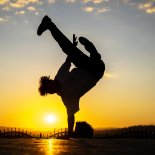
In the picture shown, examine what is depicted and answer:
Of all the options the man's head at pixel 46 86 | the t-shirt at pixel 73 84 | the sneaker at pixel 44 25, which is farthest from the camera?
the sneaker at pixel 44 25

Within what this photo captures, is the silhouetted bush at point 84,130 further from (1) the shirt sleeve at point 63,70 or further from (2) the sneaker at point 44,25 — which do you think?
(2) the sneaker at point 44,25

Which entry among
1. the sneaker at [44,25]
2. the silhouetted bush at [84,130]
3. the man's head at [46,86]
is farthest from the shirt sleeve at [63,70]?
the silhouetted bush at [84,130]

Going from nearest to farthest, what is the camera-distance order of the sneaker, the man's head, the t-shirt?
1. the man's head
2. the t-shirt
3. the sneaker

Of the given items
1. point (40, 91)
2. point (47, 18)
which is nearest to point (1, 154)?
point (40, 91)

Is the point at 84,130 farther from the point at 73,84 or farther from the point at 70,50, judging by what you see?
the point at 70,50

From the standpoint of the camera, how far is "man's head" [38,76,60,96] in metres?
10.6

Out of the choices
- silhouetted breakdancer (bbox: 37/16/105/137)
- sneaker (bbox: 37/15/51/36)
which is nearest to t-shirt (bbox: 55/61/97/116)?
silhouetted breakdancer (bbox: 37/16/105/137)

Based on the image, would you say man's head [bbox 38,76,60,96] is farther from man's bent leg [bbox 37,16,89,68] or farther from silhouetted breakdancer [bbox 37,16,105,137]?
man's bent leg [bbox 37,16,89,68]

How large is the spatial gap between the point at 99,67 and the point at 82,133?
2.87 m

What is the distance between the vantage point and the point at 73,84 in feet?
37.2

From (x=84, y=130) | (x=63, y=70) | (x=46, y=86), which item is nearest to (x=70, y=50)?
(x=63, y=70)

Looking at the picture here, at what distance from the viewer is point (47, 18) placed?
38.6 feet

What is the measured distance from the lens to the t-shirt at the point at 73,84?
36.9ft

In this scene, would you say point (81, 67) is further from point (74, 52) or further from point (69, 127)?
point (69, 127)
